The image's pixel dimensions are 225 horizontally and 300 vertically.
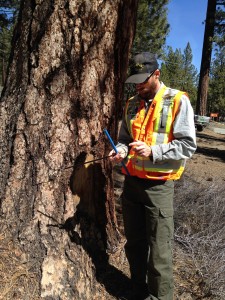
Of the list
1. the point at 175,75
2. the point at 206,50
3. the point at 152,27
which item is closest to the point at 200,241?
the point at 206,50

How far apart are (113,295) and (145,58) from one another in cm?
182

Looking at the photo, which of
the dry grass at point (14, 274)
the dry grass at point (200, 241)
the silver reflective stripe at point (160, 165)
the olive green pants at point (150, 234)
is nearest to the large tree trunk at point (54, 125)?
the dry grass at point (14, 274)

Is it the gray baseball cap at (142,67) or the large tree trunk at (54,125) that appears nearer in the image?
the gray baseball cap at (142,67)

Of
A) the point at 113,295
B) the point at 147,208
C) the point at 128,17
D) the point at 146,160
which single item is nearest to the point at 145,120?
the point at 146,160

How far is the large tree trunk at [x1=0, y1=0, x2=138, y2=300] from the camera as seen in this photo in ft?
7.92

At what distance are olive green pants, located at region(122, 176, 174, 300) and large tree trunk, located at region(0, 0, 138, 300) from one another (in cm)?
38

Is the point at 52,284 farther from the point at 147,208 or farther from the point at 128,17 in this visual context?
the point at 128,17

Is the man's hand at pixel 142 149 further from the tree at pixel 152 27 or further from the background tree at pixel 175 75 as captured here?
the background tree at pixel 175 75

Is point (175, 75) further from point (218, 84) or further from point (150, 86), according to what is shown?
point (150, 86)

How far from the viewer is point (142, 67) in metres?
2.30

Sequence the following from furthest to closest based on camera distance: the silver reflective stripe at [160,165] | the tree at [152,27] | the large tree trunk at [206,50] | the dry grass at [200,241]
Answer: the tree at [152,27] < the large tree trunk at [206,50] < the dry grass at [200,241] < the silver reflective stripe at [160,165]

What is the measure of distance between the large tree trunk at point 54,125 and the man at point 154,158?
0.34 m

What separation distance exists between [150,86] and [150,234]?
1037 mm

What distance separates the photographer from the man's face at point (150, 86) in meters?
2.32
